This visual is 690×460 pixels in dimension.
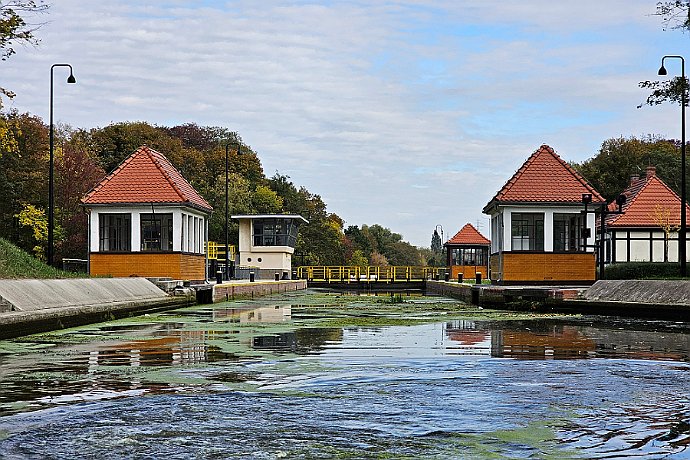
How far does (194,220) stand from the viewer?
4019cm

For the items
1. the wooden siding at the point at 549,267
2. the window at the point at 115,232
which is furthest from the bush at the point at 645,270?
the window at the point at 115,232

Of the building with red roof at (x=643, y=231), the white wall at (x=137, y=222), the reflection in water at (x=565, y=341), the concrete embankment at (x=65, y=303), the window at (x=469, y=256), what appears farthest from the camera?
→ the window at (x=469, y=256)

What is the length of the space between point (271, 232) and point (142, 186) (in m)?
29.9

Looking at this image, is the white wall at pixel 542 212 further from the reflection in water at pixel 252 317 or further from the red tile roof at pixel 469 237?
the red tile roof at pixel 469 237

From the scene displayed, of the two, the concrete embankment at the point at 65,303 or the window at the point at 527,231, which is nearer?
the concrete embankment at the point at 65,303

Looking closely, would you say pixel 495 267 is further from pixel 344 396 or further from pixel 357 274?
pixel 344 396

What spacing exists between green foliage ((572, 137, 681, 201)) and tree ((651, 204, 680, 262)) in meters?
18.6

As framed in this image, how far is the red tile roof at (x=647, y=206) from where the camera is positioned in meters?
50.8

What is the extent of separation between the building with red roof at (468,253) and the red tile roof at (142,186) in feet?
97.9

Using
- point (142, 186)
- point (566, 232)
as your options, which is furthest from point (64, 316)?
point (566, 232)

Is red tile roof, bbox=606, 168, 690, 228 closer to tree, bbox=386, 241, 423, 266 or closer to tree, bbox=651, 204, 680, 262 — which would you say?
tree, bbox=651, 204, 680, 262

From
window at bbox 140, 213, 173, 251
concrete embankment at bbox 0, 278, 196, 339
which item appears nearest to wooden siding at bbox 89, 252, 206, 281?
window at bbox 140, 213, 173, 251

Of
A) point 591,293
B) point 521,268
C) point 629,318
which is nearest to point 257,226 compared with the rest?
point 521,268

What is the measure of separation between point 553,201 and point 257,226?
32945 millimetres
